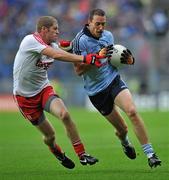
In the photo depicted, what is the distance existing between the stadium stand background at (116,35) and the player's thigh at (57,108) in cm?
1531

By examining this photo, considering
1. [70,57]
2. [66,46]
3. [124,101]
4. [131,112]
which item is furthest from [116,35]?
[70,57]

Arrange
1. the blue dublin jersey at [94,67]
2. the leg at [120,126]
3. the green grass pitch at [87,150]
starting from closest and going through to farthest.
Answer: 1. the green grass pitch at [87,150]
2. the blue dublin jersey at [94,67]
3. the leg at [120,126]

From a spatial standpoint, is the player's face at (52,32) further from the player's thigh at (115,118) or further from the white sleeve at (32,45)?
the player's thigh at (115,118)

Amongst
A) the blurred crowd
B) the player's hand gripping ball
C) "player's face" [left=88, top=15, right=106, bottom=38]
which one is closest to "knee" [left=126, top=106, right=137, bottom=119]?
the player's hand gripping ball

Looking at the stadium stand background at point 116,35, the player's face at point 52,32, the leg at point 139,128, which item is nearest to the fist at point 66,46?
the player's face at point 52,32

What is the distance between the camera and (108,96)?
12.9 m

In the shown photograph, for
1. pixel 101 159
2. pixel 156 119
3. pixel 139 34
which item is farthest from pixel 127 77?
pixel 101 159

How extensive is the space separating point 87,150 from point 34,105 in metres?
3.72

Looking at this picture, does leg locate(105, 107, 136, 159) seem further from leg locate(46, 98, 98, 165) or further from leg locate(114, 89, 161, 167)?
leg locate(46, 98, 98, 165)

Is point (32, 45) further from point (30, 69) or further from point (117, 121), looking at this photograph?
point (117, 121)

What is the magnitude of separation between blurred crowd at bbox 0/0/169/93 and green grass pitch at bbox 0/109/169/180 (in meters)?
2.72

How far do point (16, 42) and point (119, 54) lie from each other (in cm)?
1598

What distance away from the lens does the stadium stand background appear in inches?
1099

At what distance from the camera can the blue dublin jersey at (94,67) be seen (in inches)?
499
